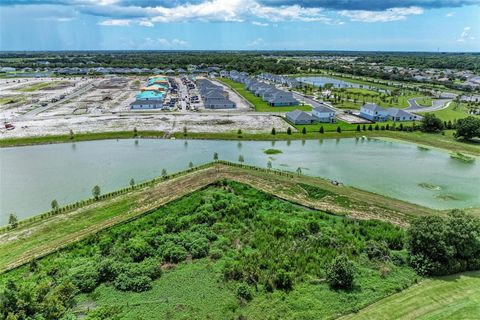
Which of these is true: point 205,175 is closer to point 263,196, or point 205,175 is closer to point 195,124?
point 263,196

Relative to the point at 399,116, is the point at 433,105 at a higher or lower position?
higher

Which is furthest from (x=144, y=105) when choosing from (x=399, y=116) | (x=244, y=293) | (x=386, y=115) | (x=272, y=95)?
(x=244, y=293)

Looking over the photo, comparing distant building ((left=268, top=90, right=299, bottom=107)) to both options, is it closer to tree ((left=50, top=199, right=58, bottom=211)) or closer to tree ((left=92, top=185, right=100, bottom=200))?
tree ((left=92, top=185, right=100, bottom=200))

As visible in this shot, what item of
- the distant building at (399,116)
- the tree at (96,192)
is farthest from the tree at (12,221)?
the distant building at (399,116)

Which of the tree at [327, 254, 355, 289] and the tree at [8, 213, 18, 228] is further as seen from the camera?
the tree at [8, 213, 18, 228]

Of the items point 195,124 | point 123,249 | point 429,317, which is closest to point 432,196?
point 429,317

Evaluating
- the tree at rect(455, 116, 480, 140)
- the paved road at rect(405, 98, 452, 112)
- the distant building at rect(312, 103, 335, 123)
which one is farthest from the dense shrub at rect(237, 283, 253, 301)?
the paved road at rect(405, 98, 452, 112)

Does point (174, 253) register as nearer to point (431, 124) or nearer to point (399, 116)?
point (431, 124)
